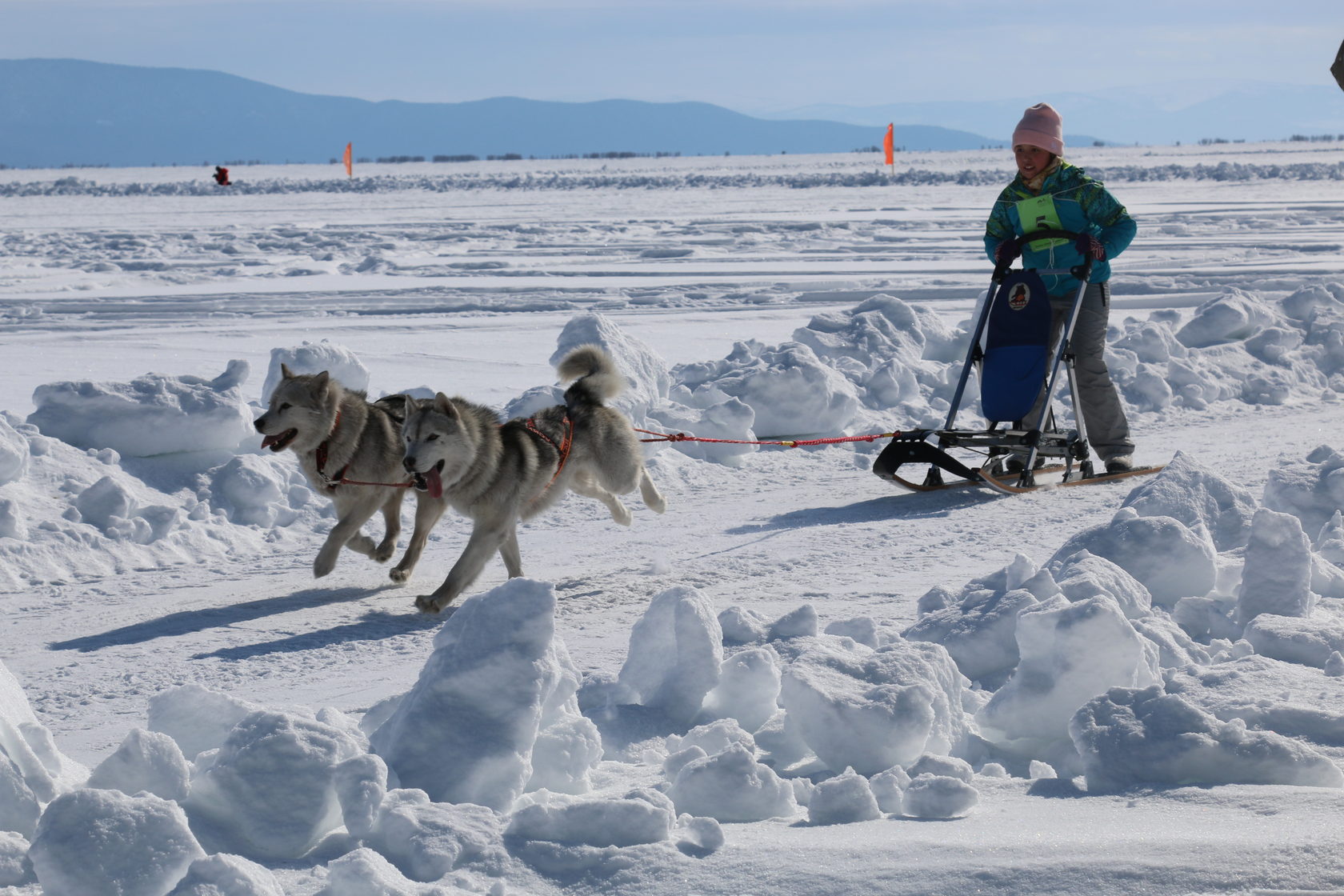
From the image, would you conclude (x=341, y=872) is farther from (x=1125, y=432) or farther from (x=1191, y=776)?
(x=1125, y=432)

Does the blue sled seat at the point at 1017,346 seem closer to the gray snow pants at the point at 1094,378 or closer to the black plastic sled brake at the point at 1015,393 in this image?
the black plastic sled brake at the point at 1015,393

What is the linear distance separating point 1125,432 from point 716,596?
3.03 meters

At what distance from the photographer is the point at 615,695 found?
145 inches

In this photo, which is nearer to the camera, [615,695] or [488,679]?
[488,679]

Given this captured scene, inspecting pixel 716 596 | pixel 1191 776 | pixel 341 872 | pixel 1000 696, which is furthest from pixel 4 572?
pixel 1191 776

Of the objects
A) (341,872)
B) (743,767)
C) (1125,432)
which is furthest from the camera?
(1125,432)

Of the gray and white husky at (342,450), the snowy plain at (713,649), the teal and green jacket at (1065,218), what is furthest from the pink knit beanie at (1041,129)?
the gray and white husky at (342,450)

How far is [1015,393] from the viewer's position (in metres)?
6.66

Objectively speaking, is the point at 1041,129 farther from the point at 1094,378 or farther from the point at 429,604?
the point at 429,604

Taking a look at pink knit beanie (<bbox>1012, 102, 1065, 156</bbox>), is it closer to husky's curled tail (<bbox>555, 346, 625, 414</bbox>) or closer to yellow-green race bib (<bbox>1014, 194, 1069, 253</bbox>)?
yellow-green race bib (<bbox>1014, 194, 1069, 253</bbox>)

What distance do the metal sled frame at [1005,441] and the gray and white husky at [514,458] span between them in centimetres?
141

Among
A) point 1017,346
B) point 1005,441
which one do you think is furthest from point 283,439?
point 1017,346

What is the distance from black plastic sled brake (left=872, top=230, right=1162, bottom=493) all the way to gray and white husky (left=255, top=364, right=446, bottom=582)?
7.75 ft

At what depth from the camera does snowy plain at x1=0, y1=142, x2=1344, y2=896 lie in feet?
8.75
